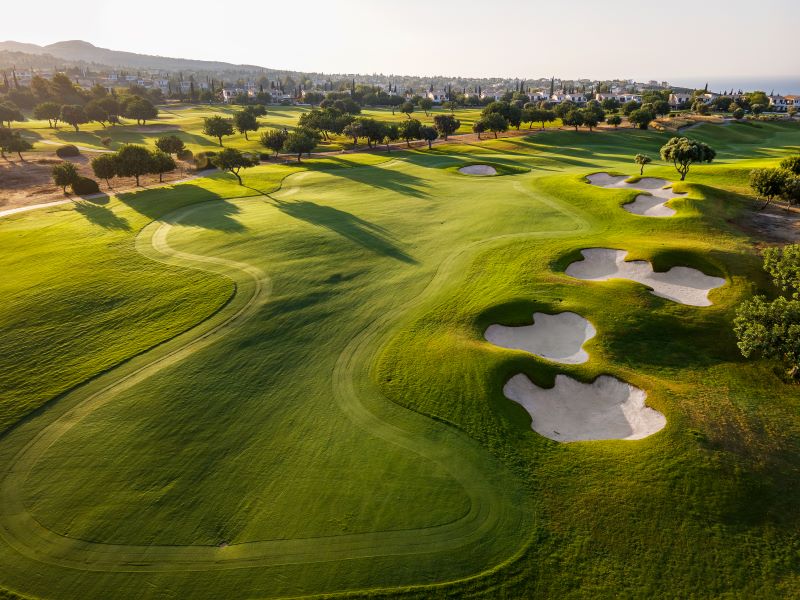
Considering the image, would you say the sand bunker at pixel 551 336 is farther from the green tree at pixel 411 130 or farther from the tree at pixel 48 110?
the tree at pixel 48 110

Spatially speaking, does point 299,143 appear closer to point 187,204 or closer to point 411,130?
point 411,130

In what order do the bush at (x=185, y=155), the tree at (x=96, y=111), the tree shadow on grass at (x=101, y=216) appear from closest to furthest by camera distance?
the tree shadow on grass at (x=101, y=216)
the bush at (x=185, y=155)
the tree at (x=96, y=111)

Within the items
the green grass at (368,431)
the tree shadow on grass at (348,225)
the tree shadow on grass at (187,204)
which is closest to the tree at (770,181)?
the green grass at (368,431)

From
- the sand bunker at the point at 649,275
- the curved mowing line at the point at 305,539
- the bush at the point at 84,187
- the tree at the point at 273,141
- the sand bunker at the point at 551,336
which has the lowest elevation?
the curved mowing line at the point at 305,539

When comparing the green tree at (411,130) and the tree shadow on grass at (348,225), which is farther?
the green tree at (411,130)

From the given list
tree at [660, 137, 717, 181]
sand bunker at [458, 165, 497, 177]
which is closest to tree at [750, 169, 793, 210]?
tree at [660, 137, 717, 181]

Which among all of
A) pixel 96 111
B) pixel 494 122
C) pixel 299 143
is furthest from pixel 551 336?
pixel 96 111
